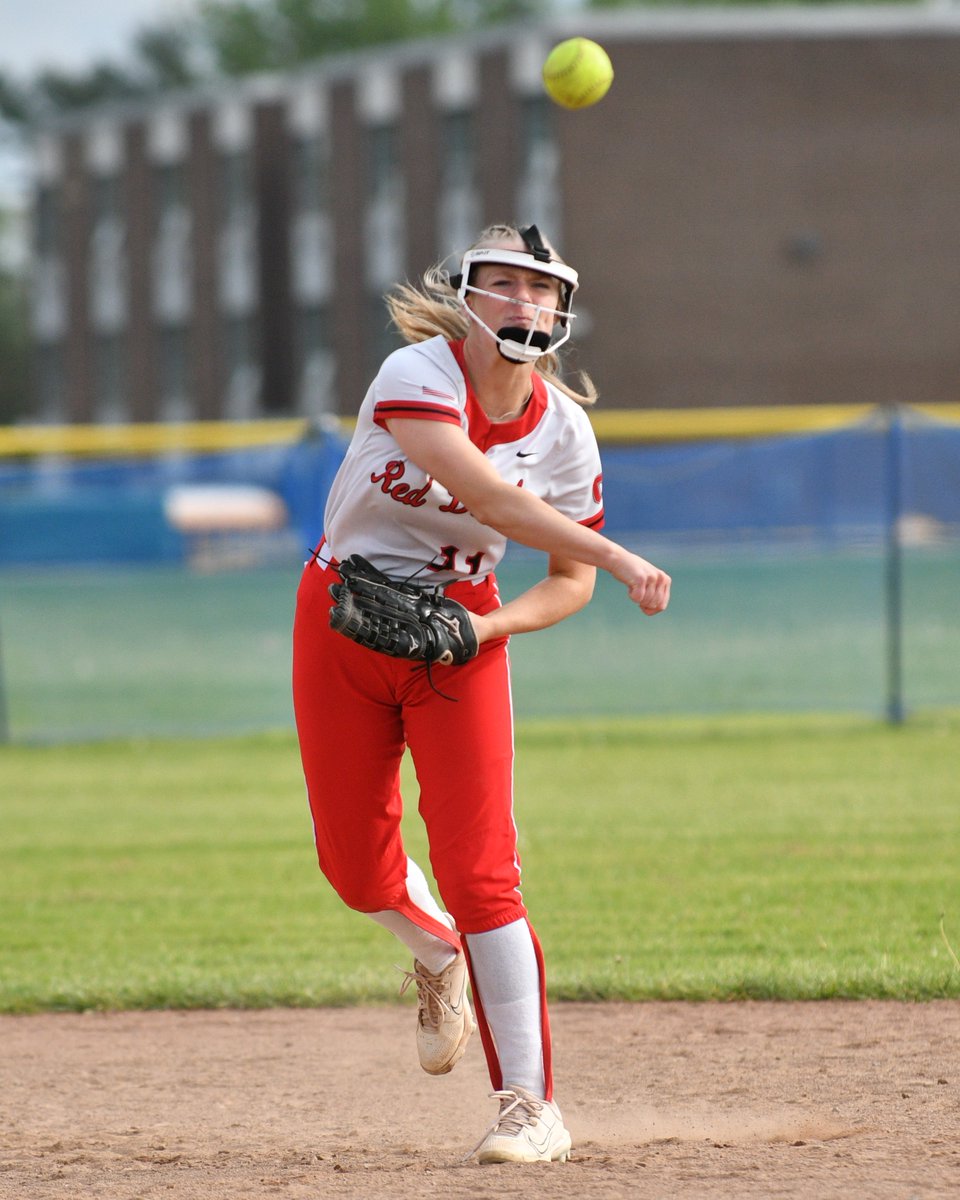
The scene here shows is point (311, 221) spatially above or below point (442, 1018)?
above

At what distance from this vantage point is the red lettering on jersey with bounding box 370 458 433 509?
3.93 metres

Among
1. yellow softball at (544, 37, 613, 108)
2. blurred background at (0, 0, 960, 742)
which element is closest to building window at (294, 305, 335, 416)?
blurred background at (0, 0, 960, 742)

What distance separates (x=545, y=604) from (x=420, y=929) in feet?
3.17

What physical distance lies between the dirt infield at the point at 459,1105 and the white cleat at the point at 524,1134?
4 cm

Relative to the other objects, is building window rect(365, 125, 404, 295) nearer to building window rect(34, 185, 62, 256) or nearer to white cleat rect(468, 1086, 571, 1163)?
building window rect(34, 185, 62, 256)

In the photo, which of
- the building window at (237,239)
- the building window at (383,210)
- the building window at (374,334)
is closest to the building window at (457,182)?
the building window at (383,210)

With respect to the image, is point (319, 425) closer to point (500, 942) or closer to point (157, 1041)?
point (157, 1041)

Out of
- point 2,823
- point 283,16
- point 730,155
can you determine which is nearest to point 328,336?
point 730,155

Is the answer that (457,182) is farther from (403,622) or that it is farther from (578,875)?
(403,622)

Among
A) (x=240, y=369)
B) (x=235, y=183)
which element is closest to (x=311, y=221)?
(x=235, y=183)

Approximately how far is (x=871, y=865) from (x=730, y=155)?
2733 cm

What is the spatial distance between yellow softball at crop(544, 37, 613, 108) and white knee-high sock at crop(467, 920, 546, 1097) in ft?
8.38

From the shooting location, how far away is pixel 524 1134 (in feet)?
12.5

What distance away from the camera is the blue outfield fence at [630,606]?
38.8 ft
